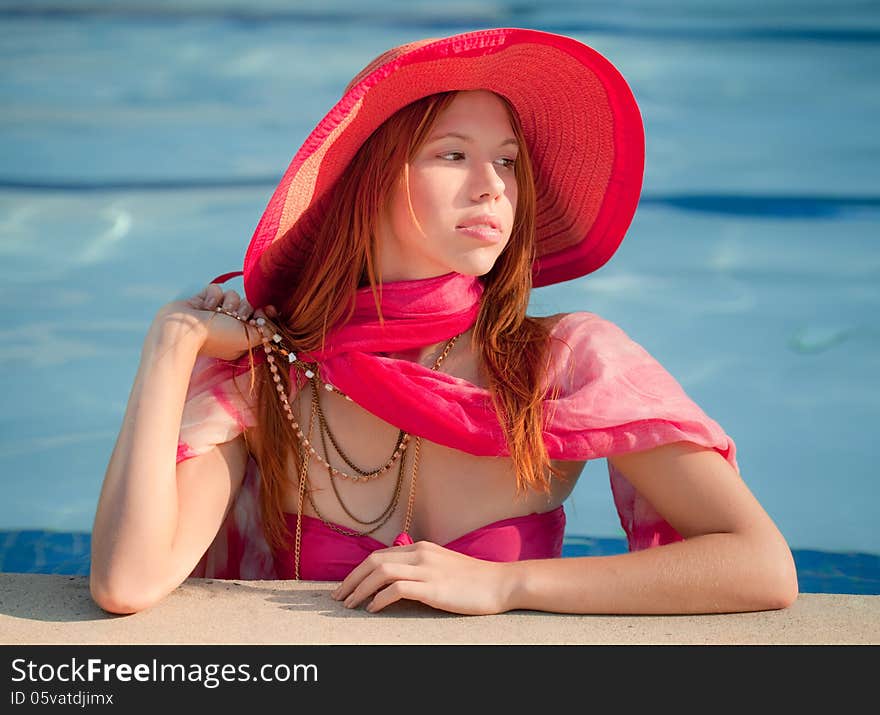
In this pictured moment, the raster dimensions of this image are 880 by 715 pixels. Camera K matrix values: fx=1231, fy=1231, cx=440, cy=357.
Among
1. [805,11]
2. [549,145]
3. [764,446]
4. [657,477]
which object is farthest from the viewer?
[805,11]

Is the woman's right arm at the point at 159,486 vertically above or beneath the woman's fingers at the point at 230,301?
beneath

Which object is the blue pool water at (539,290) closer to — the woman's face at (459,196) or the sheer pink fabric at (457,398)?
the sheer pink fabric at (457,398)

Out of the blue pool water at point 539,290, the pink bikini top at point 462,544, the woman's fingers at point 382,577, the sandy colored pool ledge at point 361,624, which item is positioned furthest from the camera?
the blue pool water at point 539,290

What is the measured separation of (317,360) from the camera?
215 centimetres

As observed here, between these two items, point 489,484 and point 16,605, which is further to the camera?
point 489,484

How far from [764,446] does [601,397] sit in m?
2.73

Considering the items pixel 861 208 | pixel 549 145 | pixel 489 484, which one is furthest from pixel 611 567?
pixel 861 208

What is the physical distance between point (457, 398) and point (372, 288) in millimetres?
247

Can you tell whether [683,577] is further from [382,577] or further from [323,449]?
[323,449]

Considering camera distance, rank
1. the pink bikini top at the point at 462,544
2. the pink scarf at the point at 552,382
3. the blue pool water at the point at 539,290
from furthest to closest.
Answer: the blue pool water at the point at 539,290, the pink bikini top at the point at 462,544, the pink scarf at the point at 552,382

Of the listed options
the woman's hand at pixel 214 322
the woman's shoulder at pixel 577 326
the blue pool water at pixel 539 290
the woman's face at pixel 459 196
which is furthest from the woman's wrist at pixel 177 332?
the blue pool water at pixel 539 290

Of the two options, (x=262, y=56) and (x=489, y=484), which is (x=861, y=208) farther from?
(x=489, y=484)

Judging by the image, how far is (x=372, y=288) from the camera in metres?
2.09

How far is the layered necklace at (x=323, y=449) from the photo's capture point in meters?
2.12
